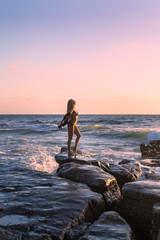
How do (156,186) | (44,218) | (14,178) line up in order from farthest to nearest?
(14,178)
(156,186)
(44,218)

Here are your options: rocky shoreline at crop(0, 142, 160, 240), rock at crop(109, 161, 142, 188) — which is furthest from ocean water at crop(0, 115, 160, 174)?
rocky shoreline at crop(0, 142, 160, 240)

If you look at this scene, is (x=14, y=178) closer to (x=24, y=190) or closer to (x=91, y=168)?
(x=24, y=190)

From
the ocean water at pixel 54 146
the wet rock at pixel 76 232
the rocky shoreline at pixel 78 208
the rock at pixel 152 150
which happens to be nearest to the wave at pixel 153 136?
the ocean water at pixel 54 146

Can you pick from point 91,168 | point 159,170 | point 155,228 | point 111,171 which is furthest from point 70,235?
point 159,170

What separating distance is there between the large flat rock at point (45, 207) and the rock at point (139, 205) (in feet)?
1.41

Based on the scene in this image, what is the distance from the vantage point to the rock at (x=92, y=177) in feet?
14.9

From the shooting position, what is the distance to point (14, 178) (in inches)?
217

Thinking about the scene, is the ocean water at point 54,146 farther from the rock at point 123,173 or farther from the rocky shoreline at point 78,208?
the rocky shoreline at point 78,208

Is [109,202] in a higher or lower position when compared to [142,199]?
lower

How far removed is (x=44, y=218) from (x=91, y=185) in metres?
1.63

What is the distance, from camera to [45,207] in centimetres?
353

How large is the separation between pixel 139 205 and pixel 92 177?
1.44 meters

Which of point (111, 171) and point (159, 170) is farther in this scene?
point (159, 170)

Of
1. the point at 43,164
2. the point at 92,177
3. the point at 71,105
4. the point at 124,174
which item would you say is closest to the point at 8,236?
the point at 92,177
